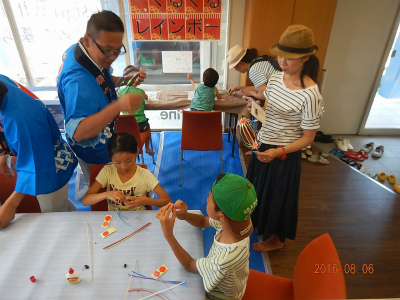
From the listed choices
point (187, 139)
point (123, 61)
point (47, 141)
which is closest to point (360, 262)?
point (187, 139)

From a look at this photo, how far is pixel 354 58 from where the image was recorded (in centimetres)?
377

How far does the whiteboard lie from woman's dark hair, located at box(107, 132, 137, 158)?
2725 millimetres

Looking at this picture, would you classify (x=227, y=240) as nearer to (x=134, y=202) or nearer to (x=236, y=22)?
(x=134, y=202)

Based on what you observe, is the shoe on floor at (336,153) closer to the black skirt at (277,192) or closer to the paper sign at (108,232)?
the black skirt at (277,192)

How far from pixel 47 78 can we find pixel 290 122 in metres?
3.94

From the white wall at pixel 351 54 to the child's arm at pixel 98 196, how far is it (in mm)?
2964

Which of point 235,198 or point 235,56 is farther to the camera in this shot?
point 235,56

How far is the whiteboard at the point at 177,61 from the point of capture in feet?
12.9

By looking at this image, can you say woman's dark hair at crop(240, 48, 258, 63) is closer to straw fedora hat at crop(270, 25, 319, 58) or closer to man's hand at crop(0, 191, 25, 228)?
straw fedora hat at crop(270, 25, 319, 58)

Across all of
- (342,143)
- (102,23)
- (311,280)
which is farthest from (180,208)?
(342,143)

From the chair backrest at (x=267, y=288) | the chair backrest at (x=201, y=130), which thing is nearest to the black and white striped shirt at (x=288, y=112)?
the chair backrest at (x=267, y=288)

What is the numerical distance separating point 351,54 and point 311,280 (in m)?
3.64

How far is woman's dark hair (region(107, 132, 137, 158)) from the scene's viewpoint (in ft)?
4.93

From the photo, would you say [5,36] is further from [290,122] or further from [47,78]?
[290,122]
